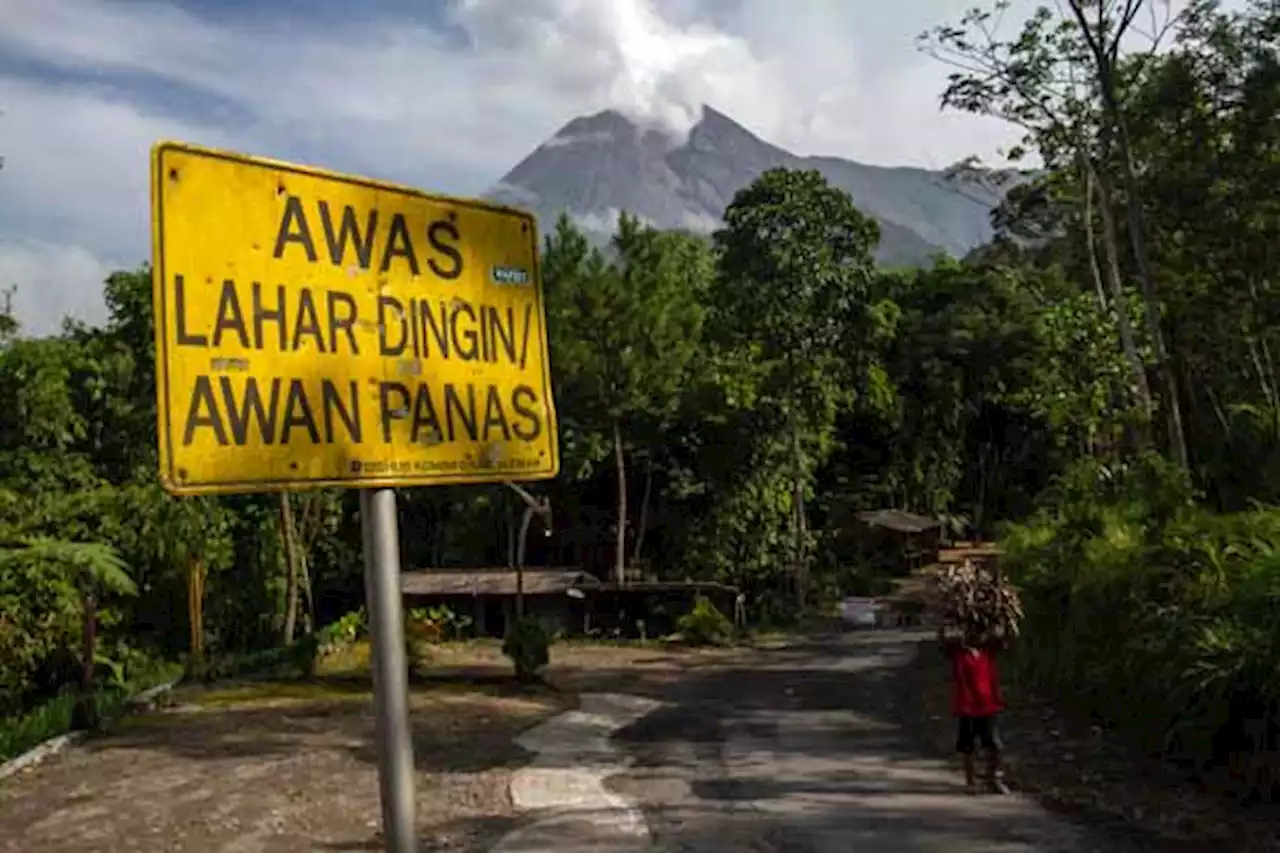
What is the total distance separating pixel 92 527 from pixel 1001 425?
3189 cm

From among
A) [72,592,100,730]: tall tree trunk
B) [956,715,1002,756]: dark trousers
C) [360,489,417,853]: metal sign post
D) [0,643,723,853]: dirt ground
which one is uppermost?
[360,489,417,853]: metal sign post

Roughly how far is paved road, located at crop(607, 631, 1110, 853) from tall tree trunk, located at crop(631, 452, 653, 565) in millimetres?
17563

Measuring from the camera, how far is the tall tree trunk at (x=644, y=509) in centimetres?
3466

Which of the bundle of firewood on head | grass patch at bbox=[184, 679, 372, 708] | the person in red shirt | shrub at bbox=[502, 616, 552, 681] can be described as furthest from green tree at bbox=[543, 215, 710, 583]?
the person in red shirt

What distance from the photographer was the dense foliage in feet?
38.5

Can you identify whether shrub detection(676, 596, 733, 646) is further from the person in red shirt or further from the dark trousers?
the dark trousers

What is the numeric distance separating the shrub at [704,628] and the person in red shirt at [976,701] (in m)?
18.9

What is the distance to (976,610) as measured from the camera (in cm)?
895

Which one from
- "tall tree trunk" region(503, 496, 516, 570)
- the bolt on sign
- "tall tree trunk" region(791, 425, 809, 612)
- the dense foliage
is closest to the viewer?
the bolt on sign

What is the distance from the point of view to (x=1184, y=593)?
9320 millimetres

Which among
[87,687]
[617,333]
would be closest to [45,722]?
[87,687]

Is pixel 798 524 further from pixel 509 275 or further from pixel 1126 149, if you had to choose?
pixel 509 275

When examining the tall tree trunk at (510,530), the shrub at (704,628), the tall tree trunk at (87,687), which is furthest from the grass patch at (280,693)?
the tall tree trunk at (510,530)

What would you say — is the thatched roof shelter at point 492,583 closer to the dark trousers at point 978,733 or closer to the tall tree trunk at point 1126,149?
the tall tree trunk at point 1126,149
